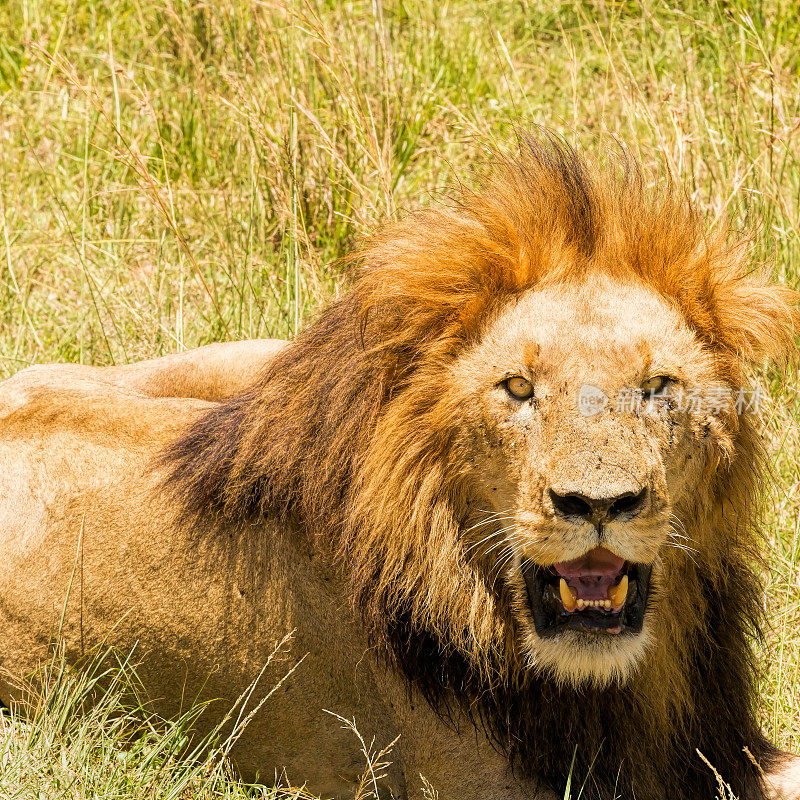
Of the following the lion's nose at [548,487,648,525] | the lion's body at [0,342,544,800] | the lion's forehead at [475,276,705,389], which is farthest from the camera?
the lion's body at [0,342,544,800]

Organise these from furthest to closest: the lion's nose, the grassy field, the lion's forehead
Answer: the grassy field → the lion's forehead → the lion's nose

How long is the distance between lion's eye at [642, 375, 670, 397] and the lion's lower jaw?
1.69ft

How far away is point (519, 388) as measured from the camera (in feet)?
8.72

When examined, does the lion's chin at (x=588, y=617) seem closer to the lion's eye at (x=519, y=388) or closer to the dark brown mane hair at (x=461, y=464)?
the dark brown mane hair at (x=461, y=464)

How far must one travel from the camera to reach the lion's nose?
245cm

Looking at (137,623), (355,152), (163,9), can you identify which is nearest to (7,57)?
(163,9)

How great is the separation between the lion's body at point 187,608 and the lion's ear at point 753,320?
1124 mm

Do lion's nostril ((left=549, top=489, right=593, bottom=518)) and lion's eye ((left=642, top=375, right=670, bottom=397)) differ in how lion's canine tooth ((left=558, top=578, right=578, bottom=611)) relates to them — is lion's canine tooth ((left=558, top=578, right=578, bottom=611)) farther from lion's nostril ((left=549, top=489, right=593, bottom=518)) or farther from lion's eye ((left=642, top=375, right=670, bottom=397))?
lion's eye ((left=642, top=375, right=670, bottom=397))

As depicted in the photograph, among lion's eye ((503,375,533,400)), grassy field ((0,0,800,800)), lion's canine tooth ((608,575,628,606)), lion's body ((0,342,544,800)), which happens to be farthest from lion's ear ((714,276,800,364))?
grassy field ((0,0,800,800))

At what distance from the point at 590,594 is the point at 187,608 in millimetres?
1118

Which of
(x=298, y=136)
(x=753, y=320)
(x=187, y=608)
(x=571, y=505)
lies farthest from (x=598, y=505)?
(x=298, y=136)

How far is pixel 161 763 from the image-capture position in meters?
3.30

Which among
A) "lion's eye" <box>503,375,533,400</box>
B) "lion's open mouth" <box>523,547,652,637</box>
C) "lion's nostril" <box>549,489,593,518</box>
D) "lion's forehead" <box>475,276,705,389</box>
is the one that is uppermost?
"lion's forehead" <box>475,276,705,389</box>

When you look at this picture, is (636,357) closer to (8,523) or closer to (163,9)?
(8,523)
